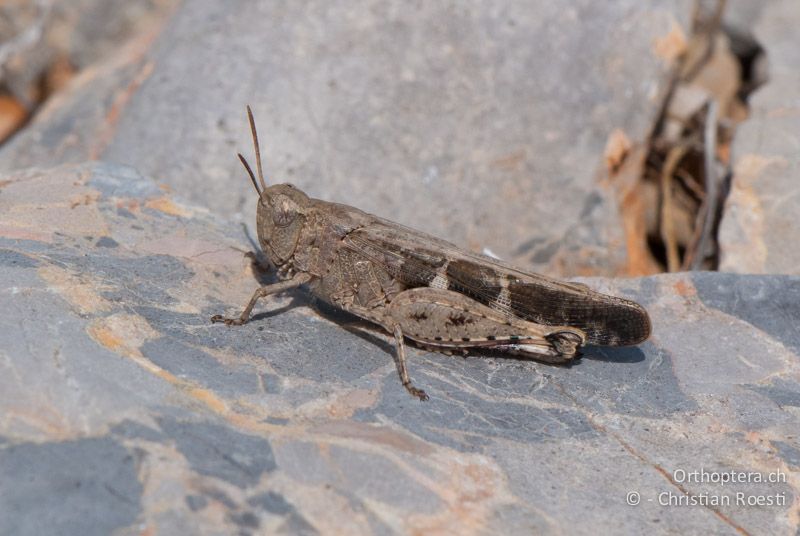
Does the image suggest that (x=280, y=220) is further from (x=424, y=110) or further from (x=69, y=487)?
(x=424, y=110)

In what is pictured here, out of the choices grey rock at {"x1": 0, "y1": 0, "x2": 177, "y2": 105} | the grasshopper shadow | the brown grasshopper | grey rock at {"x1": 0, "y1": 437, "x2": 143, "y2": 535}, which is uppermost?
grey rock at {"x1": 0, "y1": 0, "x2": 177, "y2": 105}

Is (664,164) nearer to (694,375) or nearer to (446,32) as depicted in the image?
(446,32)

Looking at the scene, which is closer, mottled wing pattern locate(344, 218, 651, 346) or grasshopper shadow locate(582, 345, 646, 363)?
mottled wing pattern locate(344, 218, 651, 346)

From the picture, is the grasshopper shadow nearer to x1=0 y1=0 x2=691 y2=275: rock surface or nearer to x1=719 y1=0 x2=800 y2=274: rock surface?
x1=719 y1=0 x2=800 y2=274: rock surface

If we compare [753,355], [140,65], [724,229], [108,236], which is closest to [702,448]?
[753,355]

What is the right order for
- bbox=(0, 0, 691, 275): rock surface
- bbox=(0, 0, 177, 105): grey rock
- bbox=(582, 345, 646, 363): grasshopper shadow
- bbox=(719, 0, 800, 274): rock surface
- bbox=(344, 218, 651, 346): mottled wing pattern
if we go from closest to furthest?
bbox=(344, 218, 651, 346): mottled wing pattern, bbox=(582, 345, 646, 363): grasshopper shadow, bbox=(719, 0, 800, 274): rock surface, bbox=(0, 0, 691, 275): rock surface, bbox=(0, 0, 177, 105): grey rock

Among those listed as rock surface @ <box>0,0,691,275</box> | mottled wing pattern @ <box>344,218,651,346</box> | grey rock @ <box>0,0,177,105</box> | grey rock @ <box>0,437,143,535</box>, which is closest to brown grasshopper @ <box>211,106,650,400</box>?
mottled wing pattern @ <box>344,218,651,346</box>
